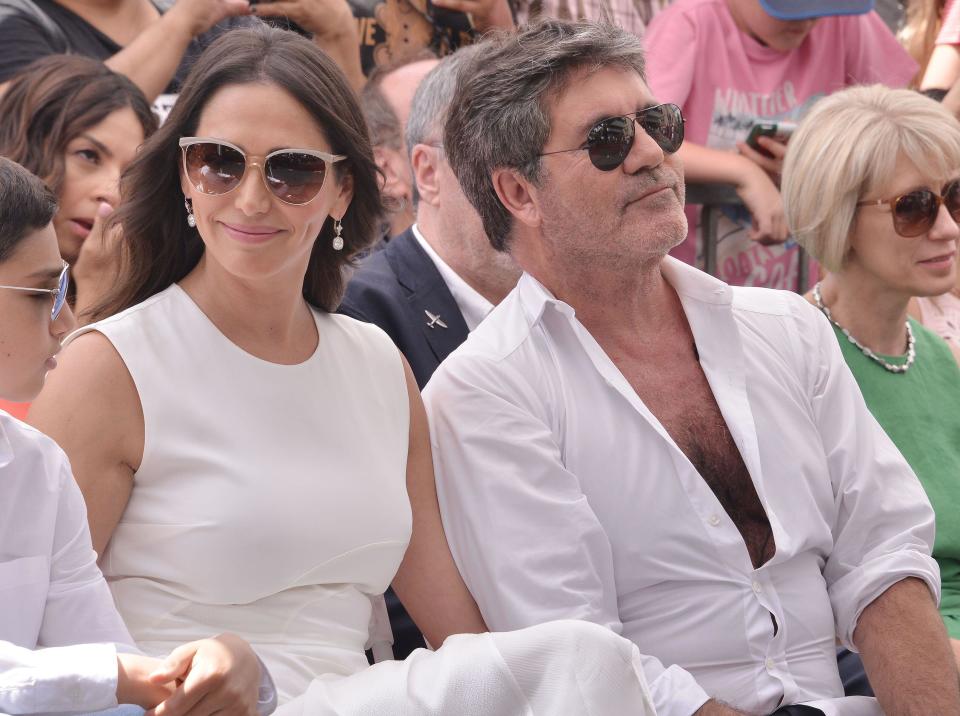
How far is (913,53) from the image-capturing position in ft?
19.8

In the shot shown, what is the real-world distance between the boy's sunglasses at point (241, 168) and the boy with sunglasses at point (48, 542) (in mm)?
399

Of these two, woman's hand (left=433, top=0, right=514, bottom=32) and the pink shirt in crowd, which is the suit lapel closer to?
woman's hand (left=433, top=0, right=514, bottom=32)

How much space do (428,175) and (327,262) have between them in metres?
1.06

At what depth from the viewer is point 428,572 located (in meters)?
2.97

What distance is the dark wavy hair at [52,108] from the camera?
3828 mm

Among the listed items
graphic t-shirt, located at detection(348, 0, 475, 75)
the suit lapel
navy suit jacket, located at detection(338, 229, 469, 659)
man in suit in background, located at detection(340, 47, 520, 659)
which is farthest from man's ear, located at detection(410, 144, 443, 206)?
graphic t-shirt, located at detection(348, 0, 475, 75)

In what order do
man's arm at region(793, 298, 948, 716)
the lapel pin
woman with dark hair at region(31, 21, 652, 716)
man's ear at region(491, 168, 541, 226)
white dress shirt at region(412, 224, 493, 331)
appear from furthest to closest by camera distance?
white dress shirt at region(412, 224, 493, 331) → the lapel pin → man's ear at region(491, 168, 541, 226) → man's arm at region(793, 298, 948, 716) → woman with dark hair at region(31, 21, 652, 716)

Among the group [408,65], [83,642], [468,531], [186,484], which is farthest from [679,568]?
[408,65]

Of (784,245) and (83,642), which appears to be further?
(784,245)

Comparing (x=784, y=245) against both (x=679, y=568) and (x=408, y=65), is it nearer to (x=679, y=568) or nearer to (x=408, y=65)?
(x=408, y=65)

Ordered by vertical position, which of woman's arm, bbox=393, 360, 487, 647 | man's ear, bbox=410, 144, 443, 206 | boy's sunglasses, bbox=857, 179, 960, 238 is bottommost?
woman's arm, bbox=393, 360, 487, 647

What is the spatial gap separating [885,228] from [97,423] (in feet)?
7.72

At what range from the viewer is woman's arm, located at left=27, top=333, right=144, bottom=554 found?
258cm

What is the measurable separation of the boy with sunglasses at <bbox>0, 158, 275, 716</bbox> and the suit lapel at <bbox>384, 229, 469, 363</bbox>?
1.38m
